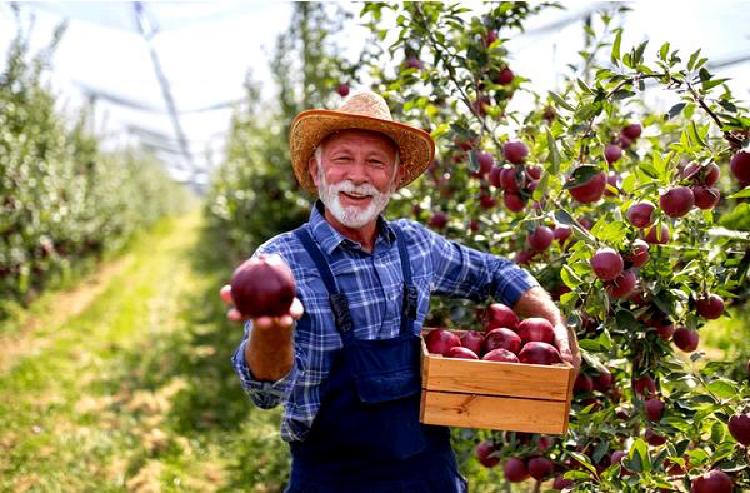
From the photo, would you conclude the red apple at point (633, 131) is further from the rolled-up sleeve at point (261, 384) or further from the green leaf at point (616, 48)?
the rolled-up sleeve at point (261, 384)

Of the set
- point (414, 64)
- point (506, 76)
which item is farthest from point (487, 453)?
point (414, 64)

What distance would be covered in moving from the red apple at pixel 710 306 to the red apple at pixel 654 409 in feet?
0.80

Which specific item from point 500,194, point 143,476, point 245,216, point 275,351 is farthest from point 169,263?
point 275,351

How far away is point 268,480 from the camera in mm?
3287

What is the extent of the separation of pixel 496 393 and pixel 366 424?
13.1 inches

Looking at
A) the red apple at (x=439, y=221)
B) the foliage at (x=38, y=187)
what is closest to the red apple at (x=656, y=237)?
the red apple at (x=439, y=221)

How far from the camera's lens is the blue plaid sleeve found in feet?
6.41

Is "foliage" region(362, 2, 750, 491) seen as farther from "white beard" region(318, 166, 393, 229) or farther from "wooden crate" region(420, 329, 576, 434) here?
"white beard" region(318, 166, 393, 229)

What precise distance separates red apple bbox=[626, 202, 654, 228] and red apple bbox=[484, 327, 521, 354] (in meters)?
0.42

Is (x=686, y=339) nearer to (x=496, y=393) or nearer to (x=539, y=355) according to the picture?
(x=539, y=355)

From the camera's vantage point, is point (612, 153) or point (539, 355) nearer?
point (539, 355)

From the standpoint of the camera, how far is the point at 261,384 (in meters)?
1.44

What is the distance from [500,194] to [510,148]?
0.54 meters

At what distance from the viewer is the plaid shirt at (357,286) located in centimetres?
163
